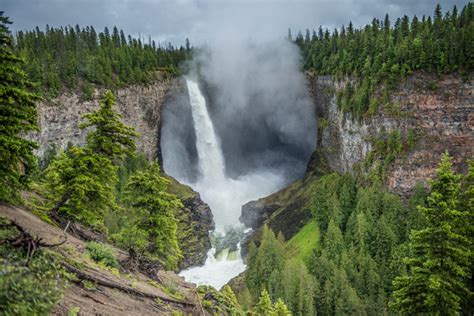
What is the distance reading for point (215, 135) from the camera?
114625 millimetres

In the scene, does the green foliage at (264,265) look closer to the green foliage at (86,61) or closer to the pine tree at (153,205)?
the pine tree at (153,205)

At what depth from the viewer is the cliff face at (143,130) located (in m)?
77.2

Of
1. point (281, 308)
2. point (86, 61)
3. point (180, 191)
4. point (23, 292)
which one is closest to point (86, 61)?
point (86, 61)

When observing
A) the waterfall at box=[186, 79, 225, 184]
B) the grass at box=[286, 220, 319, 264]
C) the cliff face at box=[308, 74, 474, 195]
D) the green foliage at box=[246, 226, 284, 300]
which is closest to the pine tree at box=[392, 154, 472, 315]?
the green foliage at box=[246, 226, 284, 300]

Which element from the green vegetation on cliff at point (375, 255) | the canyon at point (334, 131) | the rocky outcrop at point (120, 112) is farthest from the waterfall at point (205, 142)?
the green vegetation on cliff at point (375, 255)

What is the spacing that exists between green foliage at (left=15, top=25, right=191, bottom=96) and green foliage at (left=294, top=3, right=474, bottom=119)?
45.4m

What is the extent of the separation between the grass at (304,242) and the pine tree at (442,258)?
1911 inches

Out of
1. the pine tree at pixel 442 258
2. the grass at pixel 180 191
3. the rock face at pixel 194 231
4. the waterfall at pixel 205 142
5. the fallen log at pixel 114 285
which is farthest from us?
the waterfall at pixel 205 142

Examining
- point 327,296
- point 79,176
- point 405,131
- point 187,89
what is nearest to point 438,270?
point 79,176

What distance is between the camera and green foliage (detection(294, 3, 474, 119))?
68688mm

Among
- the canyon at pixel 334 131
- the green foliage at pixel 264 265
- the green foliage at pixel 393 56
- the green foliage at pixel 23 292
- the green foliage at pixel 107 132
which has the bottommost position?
the green foliage at pixel 264 265

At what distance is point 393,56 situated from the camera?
76.1 metres

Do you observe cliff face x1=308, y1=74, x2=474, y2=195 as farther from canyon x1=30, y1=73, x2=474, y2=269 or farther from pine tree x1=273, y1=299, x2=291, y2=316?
pine tree x1=273, y1=299, x2=291, y2=316

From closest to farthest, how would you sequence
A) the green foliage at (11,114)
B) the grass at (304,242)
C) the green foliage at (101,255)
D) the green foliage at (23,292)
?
1. the green foliage at (23,292)
2. the green foliage at (11,114)
3. the green foliage at (101,255)
4. the grass at (304,242)
